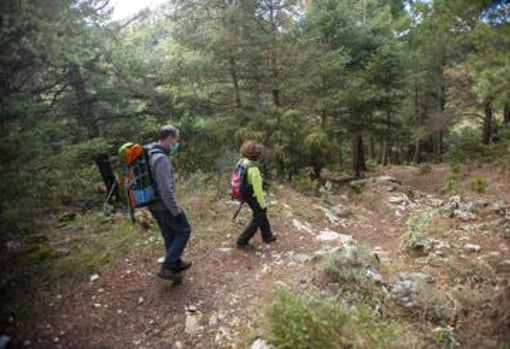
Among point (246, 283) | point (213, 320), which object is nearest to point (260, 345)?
point (213, 320)

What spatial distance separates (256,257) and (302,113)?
8.11 m

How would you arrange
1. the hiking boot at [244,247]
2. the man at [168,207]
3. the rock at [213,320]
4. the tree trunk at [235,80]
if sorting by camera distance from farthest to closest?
the tree trunk at [235,80] < the hiking boot at [244,247] < the man at [168,207] < the rock at [213,320]

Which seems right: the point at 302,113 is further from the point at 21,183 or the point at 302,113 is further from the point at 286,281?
the point at 21,183

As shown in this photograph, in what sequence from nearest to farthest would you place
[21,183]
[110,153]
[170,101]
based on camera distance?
[21,183]
[110,153]
[170,101]

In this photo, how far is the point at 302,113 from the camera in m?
13.3

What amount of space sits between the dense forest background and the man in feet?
5.56

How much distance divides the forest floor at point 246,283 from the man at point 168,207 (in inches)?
18.8

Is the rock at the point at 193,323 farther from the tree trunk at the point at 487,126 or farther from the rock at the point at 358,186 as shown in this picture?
the tree trunk at the point at 487,126

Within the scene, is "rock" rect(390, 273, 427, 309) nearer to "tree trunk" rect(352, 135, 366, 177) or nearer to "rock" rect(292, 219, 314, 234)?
"rock" rect(292, 219, 314, 234)

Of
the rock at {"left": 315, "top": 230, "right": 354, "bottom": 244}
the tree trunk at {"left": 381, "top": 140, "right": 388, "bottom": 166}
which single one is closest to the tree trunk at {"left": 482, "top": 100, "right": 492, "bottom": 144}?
the tree trunk at {"left": 381, "top": 140, "right": 388, "bottom": 166}

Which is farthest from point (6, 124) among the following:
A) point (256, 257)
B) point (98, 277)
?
point (256, 257)

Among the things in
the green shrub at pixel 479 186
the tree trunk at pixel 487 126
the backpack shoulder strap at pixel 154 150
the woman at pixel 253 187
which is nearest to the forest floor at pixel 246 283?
the woman at pixel 253 187

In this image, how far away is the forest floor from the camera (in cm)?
440

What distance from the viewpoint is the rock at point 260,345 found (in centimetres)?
379
